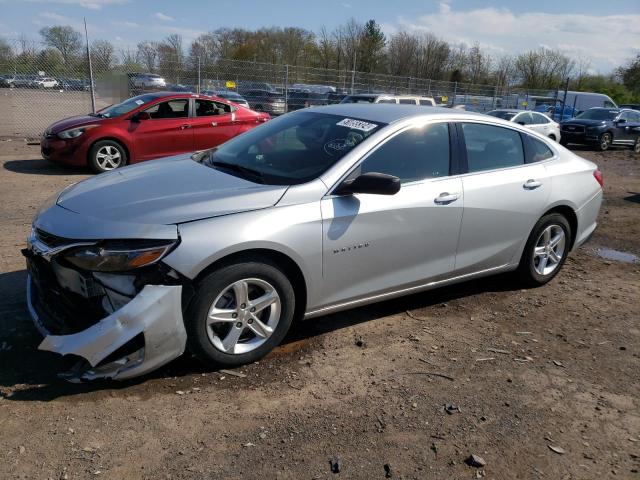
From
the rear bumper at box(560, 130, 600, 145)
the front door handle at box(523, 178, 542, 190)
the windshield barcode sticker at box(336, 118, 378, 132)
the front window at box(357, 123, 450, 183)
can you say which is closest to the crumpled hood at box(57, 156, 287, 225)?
the front window at box(357, 123, 450, 183)

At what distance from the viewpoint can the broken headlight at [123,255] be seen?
2912mm

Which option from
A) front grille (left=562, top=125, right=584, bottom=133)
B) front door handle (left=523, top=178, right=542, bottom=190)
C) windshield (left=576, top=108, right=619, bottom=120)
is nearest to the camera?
front door handle (left=523, top=178, right=542, bottom=190)

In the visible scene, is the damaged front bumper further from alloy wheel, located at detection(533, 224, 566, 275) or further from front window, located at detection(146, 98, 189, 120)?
front window, located at detection(146, 98, 189, 120)

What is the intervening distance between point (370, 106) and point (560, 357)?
2.45 meters

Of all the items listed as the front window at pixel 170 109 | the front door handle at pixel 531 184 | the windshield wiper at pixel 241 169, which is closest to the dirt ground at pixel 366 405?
the front door handle at pixel 531 184

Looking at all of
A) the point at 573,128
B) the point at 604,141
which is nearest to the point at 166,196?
the point at 573,128

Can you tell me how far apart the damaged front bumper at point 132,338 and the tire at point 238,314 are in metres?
0.12

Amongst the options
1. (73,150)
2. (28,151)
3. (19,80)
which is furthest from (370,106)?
(19,80)

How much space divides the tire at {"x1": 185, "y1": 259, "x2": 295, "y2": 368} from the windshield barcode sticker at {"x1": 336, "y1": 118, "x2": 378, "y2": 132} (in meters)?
1.31

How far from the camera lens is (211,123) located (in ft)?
33.7

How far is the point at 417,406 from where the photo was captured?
3105 mm

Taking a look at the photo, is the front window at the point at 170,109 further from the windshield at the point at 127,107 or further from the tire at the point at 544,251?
the tire at the point at 544,251

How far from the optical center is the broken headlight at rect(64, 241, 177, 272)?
9.55 feet

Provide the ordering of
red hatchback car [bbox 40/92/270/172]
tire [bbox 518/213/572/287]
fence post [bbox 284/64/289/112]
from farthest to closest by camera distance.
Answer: fence post [bbox 284/64/289/112]
red hatchback car [bbox 40/92/270/172]
tire [bbox 518/213/572/287]
